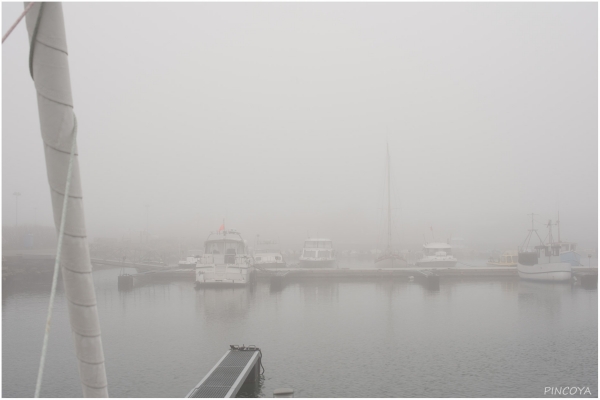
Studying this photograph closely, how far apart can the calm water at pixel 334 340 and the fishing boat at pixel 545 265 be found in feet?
13.3

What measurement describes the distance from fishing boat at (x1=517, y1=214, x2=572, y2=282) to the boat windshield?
27.9 m

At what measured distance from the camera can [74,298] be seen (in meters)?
3.36

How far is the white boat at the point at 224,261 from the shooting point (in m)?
40.9

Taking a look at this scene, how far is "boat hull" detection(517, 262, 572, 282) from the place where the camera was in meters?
44.1

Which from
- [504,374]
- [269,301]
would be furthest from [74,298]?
[269,301]

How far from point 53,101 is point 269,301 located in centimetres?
3366

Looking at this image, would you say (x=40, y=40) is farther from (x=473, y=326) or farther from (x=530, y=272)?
(x=530, y=272)

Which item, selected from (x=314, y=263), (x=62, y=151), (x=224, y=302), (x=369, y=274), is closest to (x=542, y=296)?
(x=369, y=274)

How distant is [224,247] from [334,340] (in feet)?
68.9

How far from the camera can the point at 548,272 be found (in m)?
45.2

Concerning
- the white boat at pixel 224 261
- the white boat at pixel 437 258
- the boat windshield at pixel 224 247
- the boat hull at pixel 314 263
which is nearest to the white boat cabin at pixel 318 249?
the boat hull at pixel 314 263

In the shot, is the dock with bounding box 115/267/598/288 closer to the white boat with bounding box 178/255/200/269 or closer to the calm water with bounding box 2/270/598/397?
the white boat with bounding box 178/255/200/269

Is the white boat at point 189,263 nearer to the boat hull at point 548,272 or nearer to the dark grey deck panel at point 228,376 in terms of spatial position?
the boat hull at point 548,272

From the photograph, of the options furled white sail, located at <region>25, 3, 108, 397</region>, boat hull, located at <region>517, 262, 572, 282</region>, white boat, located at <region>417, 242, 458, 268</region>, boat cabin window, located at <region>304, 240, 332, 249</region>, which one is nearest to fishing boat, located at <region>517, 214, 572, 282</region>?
boat hull, located at <region>517, 262, 572, 282</region>
